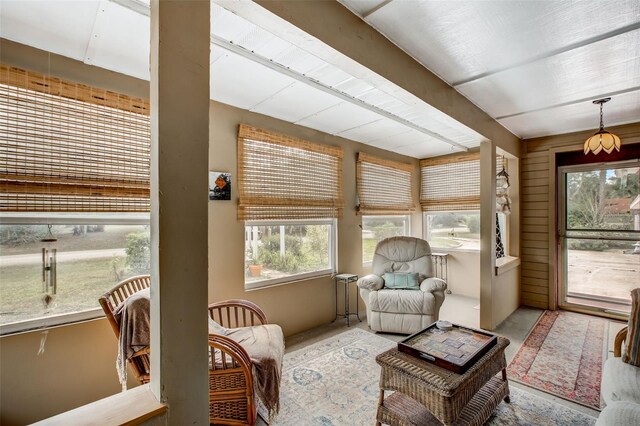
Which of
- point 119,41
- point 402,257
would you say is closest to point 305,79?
point 119,41

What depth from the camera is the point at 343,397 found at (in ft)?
7.33

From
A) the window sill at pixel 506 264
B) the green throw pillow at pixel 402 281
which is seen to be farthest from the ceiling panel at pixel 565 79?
the green throw pillow at pixel 402 281

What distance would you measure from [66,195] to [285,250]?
A: 2.04 metres

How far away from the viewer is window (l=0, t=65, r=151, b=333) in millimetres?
1812

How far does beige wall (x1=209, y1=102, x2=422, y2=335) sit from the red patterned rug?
6.49ft

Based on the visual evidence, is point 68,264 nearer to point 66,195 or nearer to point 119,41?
point 66,195

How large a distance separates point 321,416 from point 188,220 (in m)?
1.72

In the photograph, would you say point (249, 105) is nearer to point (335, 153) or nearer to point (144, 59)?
point (144, 59)

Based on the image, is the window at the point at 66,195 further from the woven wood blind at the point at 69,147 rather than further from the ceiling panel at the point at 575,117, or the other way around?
the ceiling panel at the point at 575,117

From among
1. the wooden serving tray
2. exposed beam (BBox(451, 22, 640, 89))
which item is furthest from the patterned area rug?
exposed beam (BBox(451, 22, 640, 89))

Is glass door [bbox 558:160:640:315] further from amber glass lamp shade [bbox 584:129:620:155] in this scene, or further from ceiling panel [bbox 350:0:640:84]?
ceiling panel [bbox 350:0:640:84]

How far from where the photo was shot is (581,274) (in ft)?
13.8

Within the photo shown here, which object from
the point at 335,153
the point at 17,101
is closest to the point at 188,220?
the point at 17,101

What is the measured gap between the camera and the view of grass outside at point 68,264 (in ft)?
6.07
